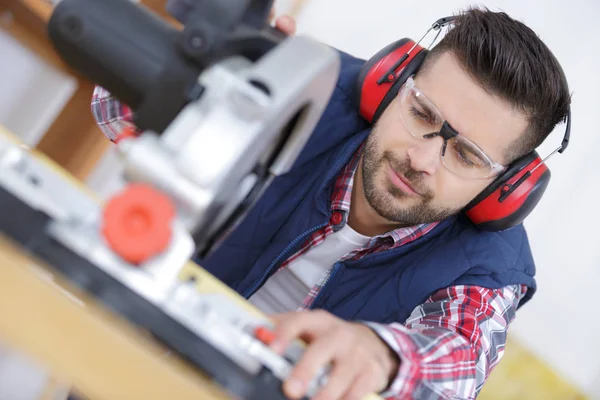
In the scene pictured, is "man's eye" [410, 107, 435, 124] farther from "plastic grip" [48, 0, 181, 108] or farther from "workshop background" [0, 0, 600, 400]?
"workshop background" [0, 0, 600, 400]

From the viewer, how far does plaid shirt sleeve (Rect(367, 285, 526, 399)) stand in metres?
0.72

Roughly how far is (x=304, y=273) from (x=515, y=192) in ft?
1.79

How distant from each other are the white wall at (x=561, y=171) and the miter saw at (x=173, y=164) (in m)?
1.69

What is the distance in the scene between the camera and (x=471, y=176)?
3.98ft

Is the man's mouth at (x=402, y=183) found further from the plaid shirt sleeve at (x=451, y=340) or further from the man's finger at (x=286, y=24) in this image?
the man's finger at (x=286, y=24)

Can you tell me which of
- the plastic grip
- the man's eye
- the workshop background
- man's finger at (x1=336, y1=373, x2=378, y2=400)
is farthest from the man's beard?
the workshop background

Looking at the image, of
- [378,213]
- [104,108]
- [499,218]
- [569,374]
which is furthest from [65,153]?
[569,374]

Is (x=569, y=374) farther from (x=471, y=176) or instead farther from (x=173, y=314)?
(x=173, y=314)

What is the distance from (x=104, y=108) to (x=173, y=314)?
67 centimetres

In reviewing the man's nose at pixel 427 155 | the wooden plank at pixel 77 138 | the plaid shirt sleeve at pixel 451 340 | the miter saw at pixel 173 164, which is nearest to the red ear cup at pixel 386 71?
the man's nose at pixel 427 155

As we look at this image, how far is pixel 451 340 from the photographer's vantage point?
91 cm

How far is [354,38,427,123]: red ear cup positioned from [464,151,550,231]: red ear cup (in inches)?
12.3

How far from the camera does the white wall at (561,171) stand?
2.01 m

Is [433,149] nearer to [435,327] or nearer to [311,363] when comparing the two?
[435,327]
